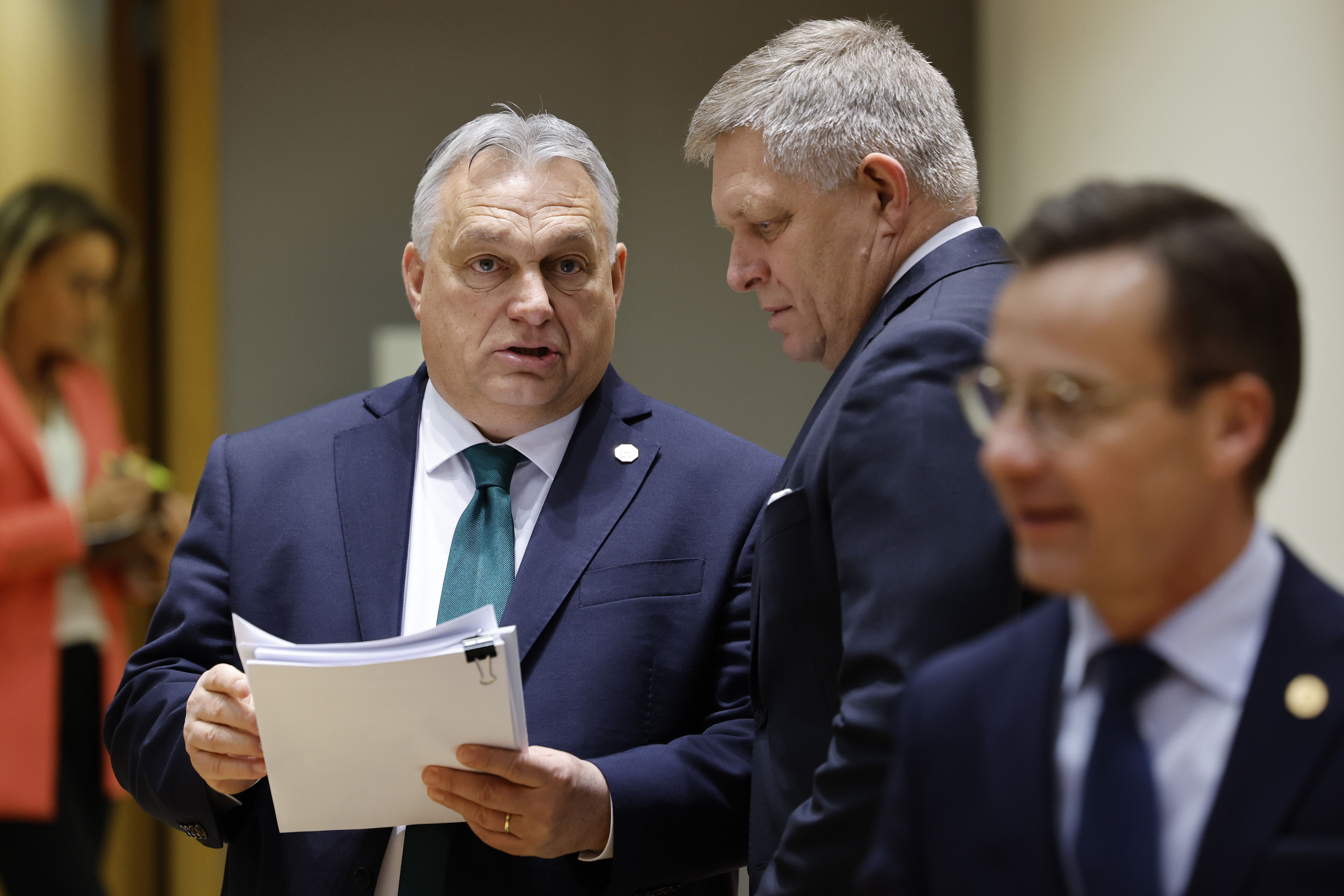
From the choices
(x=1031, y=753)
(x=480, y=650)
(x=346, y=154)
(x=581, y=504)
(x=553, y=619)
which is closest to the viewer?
(x=1031, y=753)

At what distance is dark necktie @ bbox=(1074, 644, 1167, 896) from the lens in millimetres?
920

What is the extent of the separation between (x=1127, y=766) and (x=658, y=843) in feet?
3.52

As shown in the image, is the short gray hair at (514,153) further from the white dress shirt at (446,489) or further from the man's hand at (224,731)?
the man's hand at (224,731)

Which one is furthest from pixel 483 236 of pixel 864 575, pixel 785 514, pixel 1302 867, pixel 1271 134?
pixel 1302 867

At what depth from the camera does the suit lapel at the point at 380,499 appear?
205 cm

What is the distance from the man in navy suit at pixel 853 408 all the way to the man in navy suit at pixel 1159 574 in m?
0.34

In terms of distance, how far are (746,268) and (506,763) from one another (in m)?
0.75

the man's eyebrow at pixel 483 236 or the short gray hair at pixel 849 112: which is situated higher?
the short gray hair at pixel 849 112

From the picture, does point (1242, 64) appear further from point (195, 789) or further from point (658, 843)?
point (195, 789)

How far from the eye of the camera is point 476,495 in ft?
7.02

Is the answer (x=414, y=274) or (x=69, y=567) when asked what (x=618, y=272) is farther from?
(x=69, y=567)

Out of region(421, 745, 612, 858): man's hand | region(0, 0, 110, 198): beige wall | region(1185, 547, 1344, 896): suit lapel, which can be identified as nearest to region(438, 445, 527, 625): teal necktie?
region(421, 745, 612, 858): man's hand

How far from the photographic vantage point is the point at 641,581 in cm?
207

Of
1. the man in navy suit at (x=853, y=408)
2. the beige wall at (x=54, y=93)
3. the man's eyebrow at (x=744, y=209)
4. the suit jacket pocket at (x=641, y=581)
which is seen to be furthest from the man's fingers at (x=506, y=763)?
the beige wall at (x=54, y=93)
